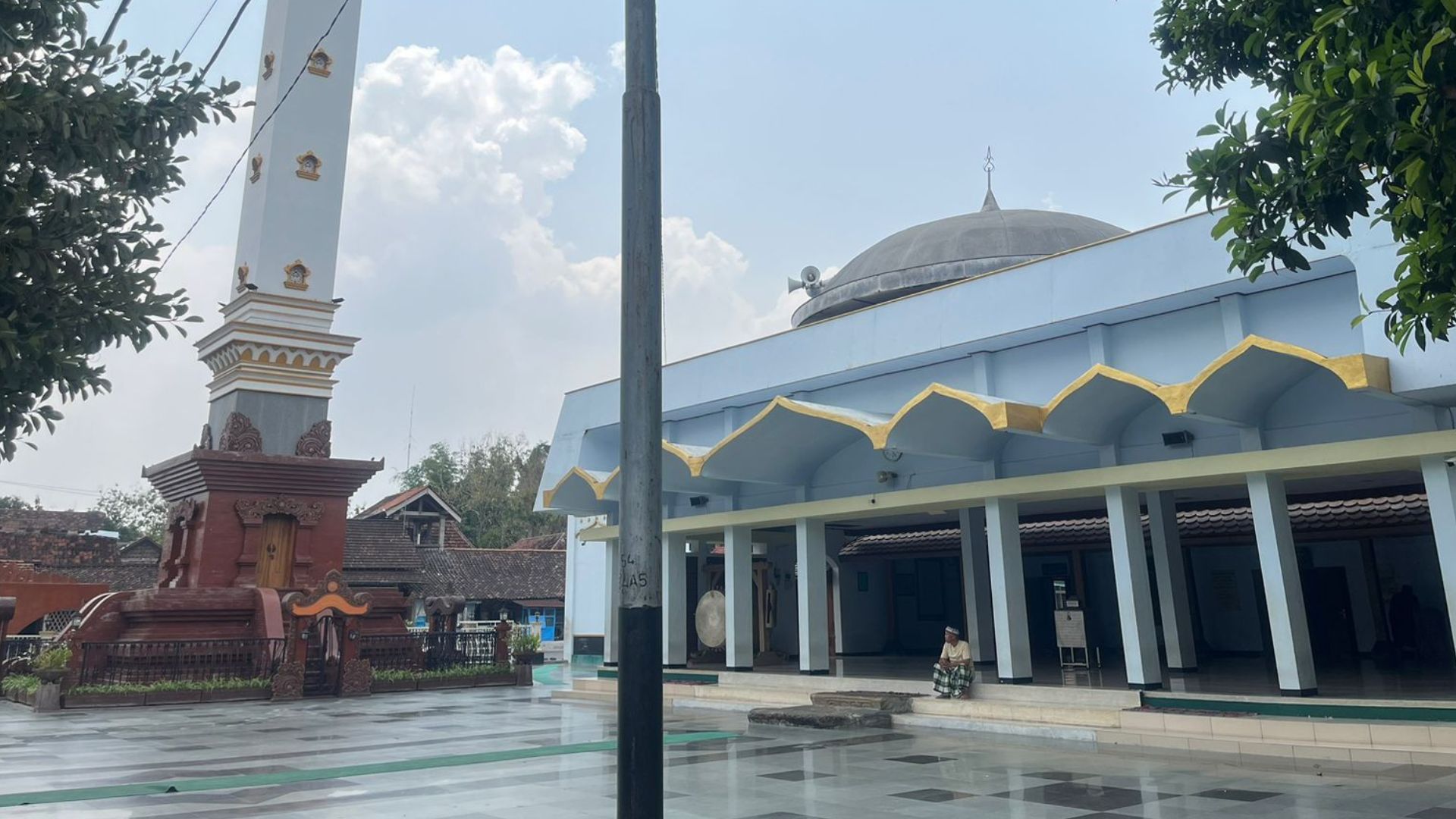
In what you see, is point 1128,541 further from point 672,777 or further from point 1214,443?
point 672,777

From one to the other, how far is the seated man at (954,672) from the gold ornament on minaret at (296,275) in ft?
46.7

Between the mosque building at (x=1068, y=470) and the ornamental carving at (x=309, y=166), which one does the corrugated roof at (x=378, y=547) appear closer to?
the mosque building at (x=1068, y=470)

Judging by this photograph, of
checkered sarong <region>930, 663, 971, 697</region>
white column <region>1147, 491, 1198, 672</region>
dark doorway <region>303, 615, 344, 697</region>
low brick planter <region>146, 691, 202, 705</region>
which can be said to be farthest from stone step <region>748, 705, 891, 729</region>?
low brick planter <region>146, 691, 202, 705</region>

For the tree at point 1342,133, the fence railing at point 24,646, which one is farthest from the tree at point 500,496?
the tree at point 1342,133

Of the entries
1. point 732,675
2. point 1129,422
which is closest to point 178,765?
point 732,675

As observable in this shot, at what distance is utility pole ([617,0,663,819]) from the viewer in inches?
149

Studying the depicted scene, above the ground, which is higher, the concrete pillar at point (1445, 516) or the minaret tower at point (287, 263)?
the minaret tower at point (287, 263)

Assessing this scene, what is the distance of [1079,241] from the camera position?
21.2 metres

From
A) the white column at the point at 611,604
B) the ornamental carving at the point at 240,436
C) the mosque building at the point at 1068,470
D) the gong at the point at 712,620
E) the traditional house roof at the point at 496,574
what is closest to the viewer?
the mosque building at the point at 1068,470

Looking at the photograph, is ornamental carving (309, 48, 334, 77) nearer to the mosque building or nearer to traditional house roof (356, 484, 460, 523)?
the mosque building

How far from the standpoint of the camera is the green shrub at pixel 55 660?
51.6 ft

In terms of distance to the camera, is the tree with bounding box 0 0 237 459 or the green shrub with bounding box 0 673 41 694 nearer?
the tree with bounding box 0 0 237 459

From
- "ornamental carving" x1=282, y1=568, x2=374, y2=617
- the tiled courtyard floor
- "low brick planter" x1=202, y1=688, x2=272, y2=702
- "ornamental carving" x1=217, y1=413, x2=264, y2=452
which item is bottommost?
the tiled courtyard floor

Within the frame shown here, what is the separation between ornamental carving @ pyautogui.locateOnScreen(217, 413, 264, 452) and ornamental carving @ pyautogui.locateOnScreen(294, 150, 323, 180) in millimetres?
5034
